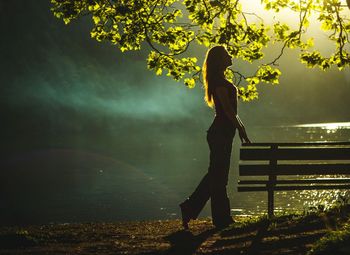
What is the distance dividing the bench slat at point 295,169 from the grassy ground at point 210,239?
108 centimetres

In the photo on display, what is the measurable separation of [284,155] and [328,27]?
11.5 ft

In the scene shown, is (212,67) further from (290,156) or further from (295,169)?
(295,169)

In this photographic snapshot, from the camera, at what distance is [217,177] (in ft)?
30.6

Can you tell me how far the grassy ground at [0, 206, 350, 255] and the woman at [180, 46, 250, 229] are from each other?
0.43 meters

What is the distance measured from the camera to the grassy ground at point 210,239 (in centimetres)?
726

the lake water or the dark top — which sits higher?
the dark top

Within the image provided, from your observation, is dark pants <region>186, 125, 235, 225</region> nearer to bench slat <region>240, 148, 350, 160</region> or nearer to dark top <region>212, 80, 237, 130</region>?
dark top <region>212, 80, 237, 130</region>

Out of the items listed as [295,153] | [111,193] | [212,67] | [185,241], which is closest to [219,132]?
[212,67]

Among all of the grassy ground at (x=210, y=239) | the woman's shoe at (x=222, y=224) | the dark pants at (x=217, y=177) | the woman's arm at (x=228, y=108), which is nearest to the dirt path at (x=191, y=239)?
the grassy ground at (x=210, y=239)

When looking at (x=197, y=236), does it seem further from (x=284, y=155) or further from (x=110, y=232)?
(x=284, y=155)

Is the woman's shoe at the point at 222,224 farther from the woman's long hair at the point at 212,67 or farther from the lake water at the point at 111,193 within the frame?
the lake water at the point at 111,193

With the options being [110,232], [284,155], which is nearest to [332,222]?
[284,155]

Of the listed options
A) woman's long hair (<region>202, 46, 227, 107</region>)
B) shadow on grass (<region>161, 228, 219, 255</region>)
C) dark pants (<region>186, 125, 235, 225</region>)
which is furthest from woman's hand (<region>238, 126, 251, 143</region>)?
shadow on grass (<region>161, 228, 219, 255</region>)

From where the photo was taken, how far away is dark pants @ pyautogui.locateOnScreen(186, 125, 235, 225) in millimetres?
9203
